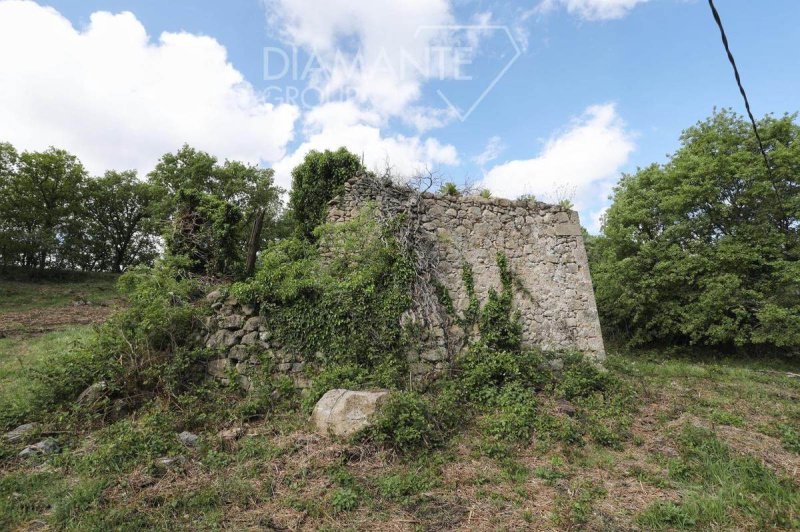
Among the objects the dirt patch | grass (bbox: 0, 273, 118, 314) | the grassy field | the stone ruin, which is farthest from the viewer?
grass (bbox: 0, 273, 118, 314)

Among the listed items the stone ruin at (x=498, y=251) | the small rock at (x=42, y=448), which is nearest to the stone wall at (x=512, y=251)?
the stone ruin at (x=498, y=251)

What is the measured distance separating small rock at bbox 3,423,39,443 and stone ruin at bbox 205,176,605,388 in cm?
508

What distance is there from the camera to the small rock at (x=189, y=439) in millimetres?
Answer: 4328

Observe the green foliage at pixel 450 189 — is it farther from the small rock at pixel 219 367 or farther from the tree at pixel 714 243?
the tree at pixel 714 243

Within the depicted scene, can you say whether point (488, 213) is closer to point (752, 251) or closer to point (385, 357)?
point (385, 357)

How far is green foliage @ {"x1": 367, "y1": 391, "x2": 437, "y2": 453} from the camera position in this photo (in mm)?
4199

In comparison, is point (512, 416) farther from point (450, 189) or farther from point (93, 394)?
point (93, 394)

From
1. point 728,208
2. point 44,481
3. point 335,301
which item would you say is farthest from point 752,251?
point 44,481

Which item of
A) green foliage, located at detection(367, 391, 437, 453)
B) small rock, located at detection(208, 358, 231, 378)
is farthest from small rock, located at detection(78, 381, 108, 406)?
green foliage, located at detection(367, 391, 437, 453)

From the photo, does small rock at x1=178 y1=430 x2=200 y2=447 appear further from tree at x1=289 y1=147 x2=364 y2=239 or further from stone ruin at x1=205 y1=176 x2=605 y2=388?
tree at x1=289 y1=147 x2=364 y2=239

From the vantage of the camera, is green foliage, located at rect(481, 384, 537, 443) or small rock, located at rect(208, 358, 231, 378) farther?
small rock, located at rect(208, 358, 231, 378)

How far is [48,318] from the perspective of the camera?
1214 centimetres

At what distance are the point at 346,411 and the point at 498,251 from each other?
4.41 metres

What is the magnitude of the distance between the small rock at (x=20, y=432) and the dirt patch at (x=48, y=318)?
5396mm
